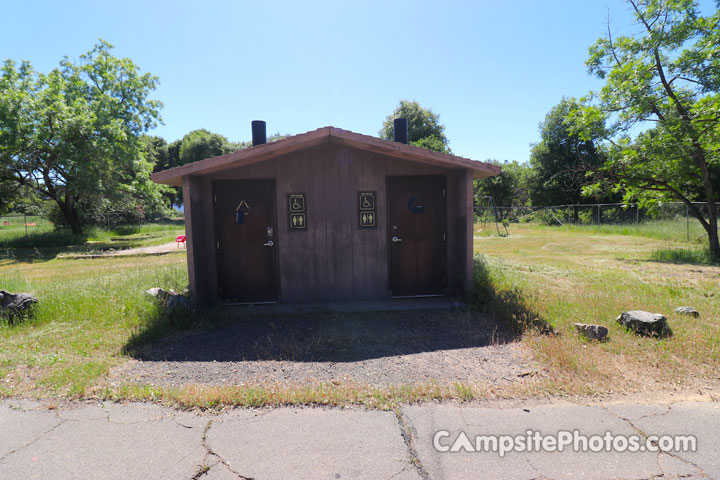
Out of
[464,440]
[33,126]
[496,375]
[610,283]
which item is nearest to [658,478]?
[464,440]

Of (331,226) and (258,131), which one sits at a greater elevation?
(258,131)

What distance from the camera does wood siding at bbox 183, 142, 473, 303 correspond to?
6.60 m

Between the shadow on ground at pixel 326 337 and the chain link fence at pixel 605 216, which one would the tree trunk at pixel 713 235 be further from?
the shadow on ground at pixel 326 337

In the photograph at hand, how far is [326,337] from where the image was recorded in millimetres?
5066

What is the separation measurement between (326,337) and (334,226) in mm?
2303

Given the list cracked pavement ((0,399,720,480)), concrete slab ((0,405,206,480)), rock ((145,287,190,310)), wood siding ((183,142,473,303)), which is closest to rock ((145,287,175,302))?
rock ((145,287,190,310))

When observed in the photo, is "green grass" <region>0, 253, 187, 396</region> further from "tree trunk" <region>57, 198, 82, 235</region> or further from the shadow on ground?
"tree trunk" <region>57, 198, 82, 235</region>

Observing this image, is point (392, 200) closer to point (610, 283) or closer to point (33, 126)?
point (610, 283)

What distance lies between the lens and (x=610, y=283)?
7801 mm

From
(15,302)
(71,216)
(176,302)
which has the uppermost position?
(71,216)

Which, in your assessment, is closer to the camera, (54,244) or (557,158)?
(54,244)

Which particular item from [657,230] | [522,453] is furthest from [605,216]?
[522,453]
